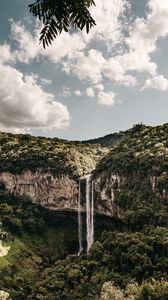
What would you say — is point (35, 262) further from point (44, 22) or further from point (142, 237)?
point (44, 22)

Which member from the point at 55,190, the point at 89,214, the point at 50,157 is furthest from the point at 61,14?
the point at 50,157

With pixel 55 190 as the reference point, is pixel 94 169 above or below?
above

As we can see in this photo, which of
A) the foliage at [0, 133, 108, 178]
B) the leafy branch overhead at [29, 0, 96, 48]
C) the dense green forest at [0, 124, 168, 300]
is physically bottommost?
the dense green forest at [0, 124, 168, 300]

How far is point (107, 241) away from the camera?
7106cm

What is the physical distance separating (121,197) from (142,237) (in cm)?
1827

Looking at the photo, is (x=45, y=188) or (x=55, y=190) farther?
(x=45, y=188)

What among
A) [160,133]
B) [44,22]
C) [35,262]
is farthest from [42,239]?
[44,22]

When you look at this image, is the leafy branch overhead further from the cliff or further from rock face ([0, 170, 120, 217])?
rock face ([0, 170, 120, 217])

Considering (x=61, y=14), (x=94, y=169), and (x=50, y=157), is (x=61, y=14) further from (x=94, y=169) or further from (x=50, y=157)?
(x=50, y=157)

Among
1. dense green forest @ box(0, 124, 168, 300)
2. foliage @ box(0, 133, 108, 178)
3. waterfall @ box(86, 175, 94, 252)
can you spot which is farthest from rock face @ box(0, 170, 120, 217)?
dense green forest @ box(0, 124, 168, 300)

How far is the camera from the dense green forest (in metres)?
57.0

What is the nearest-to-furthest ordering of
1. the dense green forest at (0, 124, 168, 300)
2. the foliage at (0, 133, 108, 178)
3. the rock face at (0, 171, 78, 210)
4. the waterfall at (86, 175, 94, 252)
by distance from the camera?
the dense green forest at (0, 124, 168, 300) < the waterfall at (86, 175, 94, 252) < the rock face at (0, 171, 78, 210) < the foliage at (0, 133, 108, 178)

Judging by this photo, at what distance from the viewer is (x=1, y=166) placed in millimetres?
113938

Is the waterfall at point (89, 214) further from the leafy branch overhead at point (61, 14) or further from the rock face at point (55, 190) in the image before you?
the leafy branch overhead at point (61, 14)
